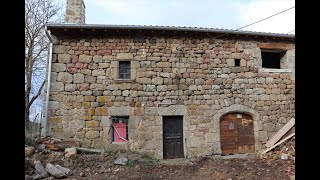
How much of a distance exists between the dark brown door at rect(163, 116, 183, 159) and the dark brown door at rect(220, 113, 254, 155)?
141 cm

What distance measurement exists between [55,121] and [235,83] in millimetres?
5859

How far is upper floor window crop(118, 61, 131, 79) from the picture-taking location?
789 cm

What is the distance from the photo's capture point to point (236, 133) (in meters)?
8.23

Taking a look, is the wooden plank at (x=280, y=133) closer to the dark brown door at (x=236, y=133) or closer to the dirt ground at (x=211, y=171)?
the dark brown door at (x=236, y=133)

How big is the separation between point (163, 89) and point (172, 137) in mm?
1565

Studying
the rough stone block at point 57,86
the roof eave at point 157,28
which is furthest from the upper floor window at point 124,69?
the rough stone block at point 57,86

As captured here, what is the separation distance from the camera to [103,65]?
771 centimetres

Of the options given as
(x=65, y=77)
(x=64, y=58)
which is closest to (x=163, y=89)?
(x=65, y=77)

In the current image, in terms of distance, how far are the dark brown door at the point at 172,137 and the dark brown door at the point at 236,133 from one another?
1.41 m

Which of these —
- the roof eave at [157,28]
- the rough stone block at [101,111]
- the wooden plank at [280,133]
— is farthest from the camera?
the wooden plank at [280,133]

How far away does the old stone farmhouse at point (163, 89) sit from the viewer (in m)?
7.44

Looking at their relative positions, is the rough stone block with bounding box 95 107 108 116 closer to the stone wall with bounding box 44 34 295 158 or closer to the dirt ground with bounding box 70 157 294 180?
the stone wall with bounding box 44 34 295 158

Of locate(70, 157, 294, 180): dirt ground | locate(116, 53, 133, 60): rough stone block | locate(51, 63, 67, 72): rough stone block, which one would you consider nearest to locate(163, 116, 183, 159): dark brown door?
locate(70, 157, 294, 180): dirt ground
